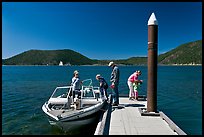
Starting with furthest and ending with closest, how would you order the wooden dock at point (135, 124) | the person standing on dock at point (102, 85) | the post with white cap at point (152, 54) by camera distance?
1. the person standing on dock at point (102, 85)
2. the post with white cap at point (152, 54)
3. the wooden dock at point (135, 124)

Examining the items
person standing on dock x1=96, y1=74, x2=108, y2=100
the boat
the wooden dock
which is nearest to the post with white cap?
the wooden dock

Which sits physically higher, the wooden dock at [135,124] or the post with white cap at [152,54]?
the post with white cap at [152,54]

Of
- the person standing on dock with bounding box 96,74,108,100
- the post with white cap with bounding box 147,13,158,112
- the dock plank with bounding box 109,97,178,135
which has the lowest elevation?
the dock plank with bounding box 109,97,178,135

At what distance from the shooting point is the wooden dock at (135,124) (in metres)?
7.43

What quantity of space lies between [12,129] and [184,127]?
9.14m

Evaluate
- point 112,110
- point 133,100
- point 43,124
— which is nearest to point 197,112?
point 133,100

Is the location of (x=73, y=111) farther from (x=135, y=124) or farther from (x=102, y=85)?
(x=135, y=124)

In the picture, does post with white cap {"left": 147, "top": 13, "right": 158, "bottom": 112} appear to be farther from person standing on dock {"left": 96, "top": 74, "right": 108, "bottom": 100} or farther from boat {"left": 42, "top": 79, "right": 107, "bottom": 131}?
person standing on dock {"left": 96, "top": 74, "right": 108, "bottom": 100}

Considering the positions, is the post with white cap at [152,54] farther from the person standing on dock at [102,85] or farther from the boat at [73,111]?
the person standing on dock at [102,85]

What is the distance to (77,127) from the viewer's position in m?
10.0

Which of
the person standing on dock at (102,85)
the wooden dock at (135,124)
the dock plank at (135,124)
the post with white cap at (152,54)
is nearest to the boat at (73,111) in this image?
the person standing on dock at (102,85)

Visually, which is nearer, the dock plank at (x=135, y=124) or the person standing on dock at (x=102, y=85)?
the dock plank at (x=135, y=124)

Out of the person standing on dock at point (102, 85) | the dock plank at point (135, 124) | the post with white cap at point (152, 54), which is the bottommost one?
the dock plank at point (135, 124)

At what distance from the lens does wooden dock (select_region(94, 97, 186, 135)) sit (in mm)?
7426
